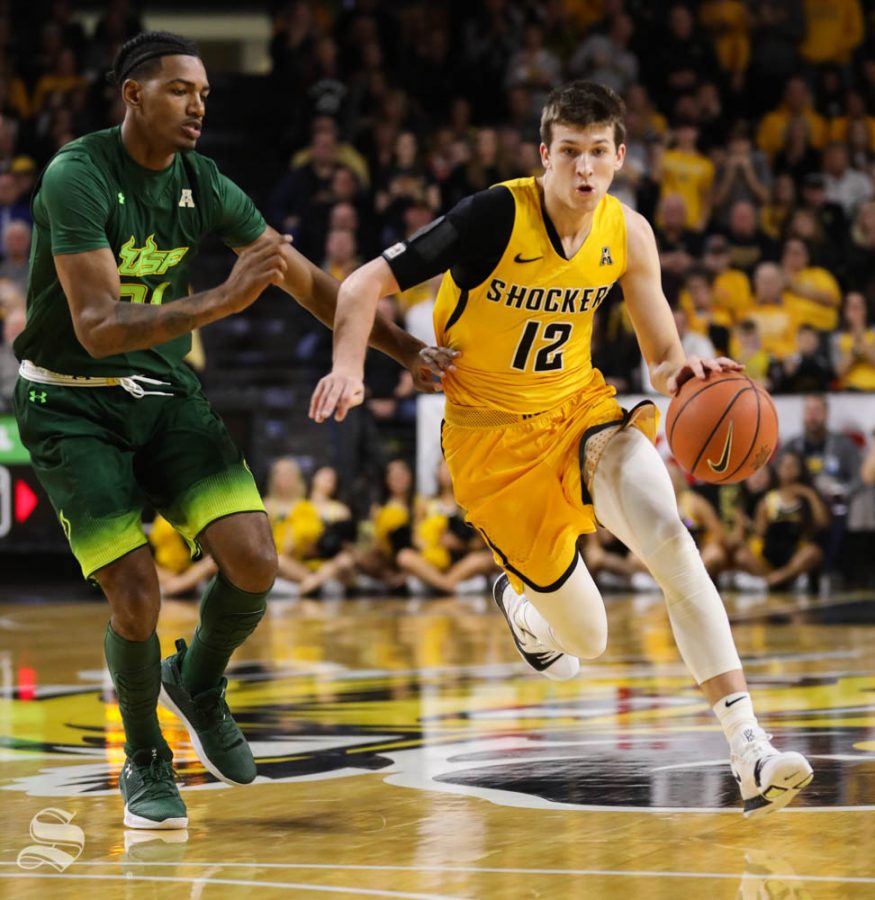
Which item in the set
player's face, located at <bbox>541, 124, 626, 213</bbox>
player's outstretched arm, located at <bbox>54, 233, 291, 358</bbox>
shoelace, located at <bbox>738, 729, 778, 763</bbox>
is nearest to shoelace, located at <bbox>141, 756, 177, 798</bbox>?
player's outstretched arm, located at <bbox>54, 233, 291, 358</bbox>

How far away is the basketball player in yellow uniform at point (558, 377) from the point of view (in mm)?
4750

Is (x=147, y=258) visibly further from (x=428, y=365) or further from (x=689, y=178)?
(x=689, y=178)

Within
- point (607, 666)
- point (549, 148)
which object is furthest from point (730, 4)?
point (549, 148)

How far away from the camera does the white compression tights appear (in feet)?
15.3

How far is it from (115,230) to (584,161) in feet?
4.77

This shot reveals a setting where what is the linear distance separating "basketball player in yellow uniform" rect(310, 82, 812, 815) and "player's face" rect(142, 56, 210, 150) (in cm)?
67

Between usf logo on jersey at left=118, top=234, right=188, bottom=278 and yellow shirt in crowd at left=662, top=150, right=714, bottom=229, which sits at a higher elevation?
yellow shirt in crowd at left=662, top=150, right=714, bottom=229

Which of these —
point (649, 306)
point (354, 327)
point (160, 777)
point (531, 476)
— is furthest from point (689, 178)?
point (160, 777)

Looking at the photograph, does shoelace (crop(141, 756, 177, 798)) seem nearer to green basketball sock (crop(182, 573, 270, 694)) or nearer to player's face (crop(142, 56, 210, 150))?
green basketball sock (crop(182, 573, 270, 694))

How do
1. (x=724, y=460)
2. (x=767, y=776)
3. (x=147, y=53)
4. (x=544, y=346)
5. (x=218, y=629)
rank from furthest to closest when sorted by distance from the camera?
(x=544, y=346) < (x=218, y=629) < (x=724, y=460) < (x=147, y=53) < (x=767, y=776)

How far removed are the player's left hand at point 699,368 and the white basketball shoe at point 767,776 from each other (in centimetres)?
114

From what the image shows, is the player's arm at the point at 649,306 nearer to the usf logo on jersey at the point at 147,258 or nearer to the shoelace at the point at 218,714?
the usf logo on jersey at the point at 147,258

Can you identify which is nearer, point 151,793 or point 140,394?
point 151,793

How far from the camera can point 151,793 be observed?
4.64m
